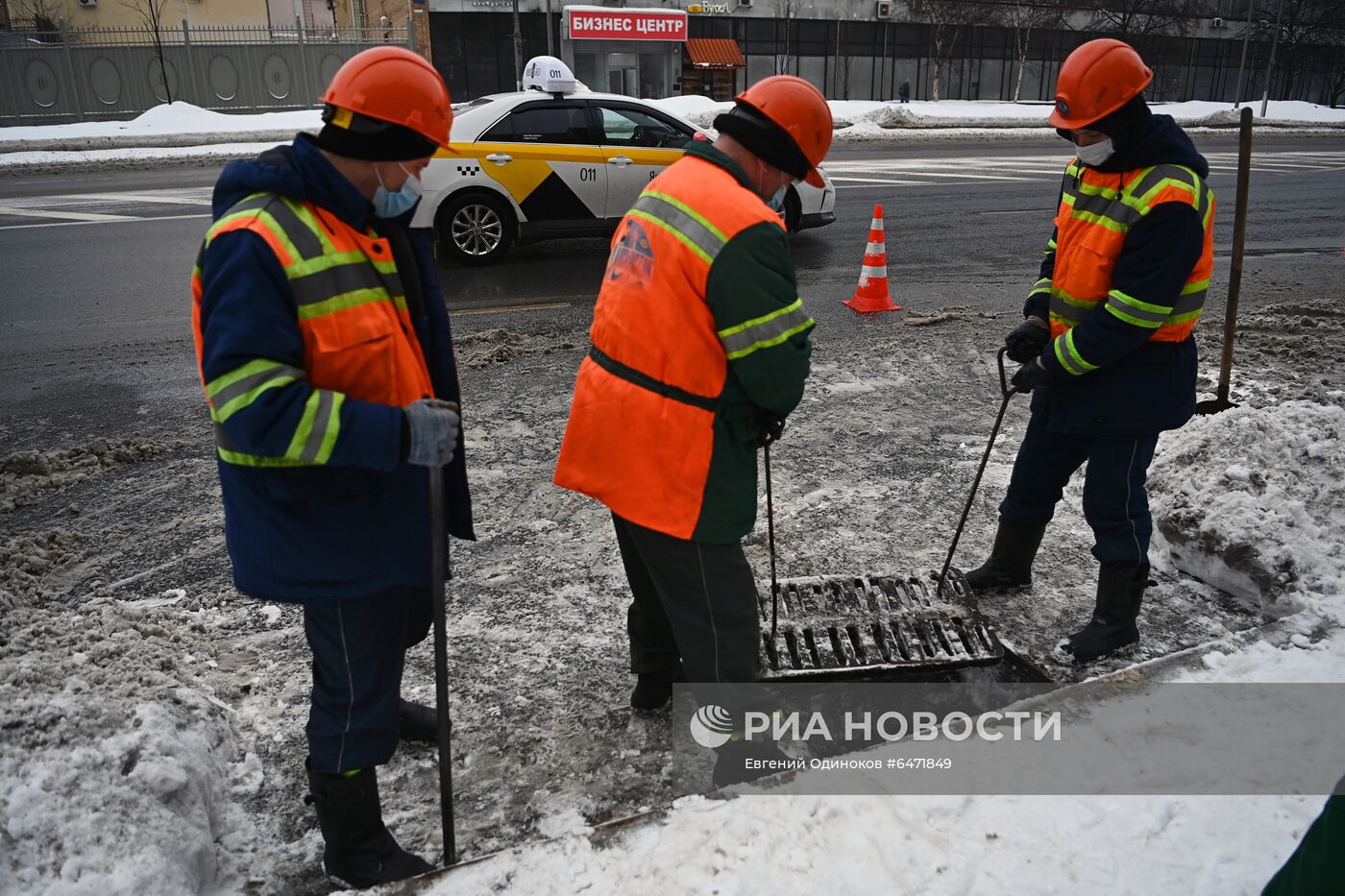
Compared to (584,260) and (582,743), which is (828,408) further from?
(584,260)

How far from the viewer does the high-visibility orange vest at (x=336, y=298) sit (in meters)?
2.07

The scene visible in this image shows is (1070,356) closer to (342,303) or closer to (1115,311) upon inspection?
(1115,311)

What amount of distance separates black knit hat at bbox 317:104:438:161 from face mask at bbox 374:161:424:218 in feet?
0.16

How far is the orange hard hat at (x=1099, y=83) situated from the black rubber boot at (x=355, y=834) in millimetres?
2860

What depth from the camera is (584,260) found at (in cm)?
1012

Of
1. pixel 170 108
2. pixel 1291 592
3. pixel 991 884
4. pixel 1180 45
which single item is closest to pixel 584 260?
pixel 1291 592

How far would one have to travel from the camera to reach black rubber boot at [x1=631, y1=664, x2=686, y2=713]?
10.4 ft

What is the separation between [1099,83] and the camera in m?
3.09

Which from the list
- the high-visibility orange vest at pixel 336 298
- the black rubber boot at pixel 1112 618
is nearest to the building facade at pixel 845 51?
the black rubber boot at pixel 1112 618

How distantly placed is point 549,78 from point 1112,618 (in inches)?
342

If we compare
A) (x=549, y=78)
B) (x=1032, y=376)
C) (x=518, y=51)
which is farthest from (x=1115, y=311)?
(x=518, y=51)

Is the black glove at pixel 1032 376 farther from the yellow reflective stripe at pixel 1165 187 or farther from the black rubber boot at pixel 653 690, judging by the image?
the black rubber boot at pixel 653 690

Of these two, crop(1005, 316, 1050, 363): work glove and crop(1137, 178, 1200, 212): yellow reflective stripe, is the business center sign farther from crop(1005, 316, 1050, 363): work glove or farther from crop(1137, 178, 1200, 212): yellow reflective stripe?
crop(1137, 178, 1200, 212): yellow reflective stripe

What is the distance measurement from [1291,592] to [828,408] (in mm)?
2795
